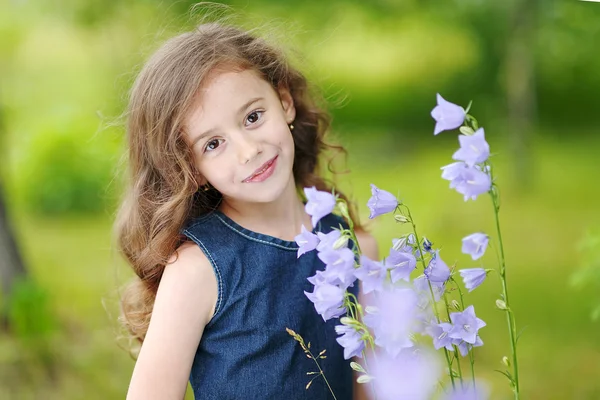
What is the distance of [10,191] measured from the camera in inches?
132

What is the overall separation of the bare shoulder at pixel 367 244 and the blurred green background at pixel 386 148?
47.5 inches

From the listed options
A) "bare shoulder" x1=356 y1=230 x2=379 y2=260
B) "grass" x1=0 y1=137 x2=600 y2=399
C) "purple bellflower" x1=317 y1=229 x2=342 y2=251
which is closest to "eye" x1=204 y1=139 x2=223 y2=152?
"bare shoulder" x1=356 y1=230 x2=379 y2=260

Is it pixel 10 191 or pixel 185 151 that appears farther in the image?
pixel 10 191

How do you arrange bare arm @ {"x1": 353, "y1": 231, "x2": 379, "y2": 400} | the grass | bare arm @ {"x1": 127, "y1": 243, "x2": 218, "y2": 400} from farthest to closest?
the grass < bare arm @ {"x1": 353, "y1": 231, "x2": 379, "y2": 400} < bare arm @ {"x1": 127, "y1": 243, "x2": 218, "y2": 400}

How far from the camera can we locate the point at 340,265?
2.61 feet

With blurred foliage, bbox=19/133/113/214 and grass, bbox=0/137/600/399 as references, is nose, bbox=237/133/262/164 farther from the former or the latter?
blurred foliage, bbox=19/133/113/214

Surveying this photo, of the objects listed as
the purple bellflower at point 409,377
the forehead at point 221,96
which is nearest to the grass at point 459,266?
the forehead at point 221,96

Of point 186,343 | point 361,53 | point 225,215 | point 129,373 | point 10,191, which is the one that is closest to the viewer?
point 186,343

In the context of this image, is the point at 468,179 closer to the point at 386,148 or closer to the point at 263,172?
the point at 263,172

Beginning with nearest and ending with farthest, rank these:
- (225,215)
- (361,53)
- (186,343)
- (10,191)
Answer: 1. (186,343)
2. (225,215)
3. (10,191)
4. (361,53)

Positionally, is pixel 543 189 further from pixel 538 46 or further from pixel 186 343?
pixel 186 343

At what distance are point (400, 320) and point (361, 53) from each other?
3.20 m

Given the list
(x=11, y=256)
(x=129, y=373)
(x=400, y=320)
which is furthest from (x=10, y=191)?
(x=400, y=320)

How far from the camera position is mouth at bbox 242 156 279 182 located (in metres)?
1.28
